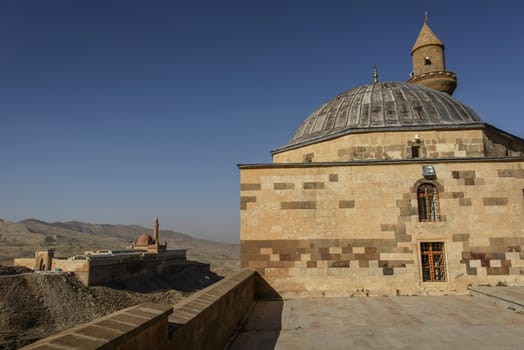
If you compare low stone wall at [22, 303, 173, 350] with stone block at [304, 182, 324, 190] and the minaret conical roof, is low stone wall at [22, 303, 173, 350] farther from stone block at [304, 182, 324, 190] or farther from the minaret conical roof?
the minaret conical roof

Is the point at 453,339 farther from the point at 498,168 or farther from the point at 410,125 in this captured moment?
the point at 410,125

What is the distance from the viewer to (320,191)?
11219mm

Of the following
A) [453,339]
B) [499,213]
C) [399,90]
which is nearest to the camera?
[453,339]

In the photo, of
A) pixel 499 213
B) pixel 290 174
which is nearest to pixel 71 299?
pixel 290 174

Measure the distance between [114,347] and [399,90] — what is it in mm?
16482

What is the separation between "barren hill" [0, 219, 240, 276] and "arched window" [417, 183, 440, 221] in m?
50.4

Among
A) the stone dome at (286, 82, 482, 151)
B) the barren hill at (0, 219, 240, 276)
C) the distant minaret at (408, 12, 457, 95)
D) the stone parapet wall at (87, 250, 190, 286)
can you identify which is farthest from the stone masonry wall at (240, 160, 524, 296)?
the barren hill at (0, 219, 240, 276)

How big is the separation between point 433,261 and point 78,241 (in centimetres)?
10471

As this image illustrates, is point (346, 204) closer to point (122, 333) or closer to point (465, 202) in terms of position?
point (465, 202)

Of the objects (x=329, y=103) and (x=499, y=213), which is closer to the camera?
(x=499, y=213)

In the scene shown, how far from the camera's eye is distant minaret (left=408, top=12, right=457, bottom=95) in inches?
900

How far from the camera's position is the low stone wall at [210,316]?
4129mm

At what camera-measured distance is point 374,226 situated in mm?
10961

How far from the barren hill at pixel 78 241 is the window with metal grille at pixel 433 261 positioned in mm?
50201
